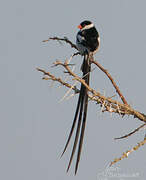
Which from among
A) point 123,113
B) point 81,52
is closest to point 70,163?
point 123,113

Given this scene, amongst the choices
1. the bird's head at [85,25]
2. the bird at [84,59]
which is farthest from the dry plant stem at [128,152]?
the bird's head at [85,25]

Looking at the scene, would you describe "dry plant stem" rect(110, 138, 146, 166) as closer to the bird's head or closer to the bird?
the bird

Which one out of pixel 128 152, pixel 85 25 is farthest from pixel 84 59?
pixel 128 152

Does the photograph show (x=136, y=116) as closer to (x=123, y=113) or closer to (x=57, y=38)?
(x=123, y=113)

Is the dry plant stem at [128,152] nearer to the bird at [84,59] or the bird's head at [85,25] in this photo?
the bird at [84,59]

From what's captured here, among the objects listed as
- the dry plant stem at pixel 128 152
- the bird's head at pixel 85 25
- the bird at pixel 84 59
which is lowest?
the dry plant stem at pixel 128 152

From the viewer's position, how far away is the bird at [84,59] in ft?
8.80

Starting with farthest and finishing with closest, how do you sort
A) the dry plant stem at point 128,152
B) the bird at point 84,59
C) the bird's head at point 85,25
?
the bird's head at point 85,25 < the bird at point 84,59 < the dry plant stem at point 128,152

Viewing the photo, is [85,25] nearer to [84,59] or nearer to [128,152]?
[84,59]

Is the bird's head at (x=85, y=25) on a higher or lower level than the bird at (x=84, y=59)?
higher

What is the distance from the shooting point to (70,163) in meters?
2.39

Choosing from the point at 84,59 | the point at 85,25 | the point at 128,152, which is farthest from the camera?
the point at 85,25

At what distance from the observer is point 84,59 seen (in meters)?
3.50

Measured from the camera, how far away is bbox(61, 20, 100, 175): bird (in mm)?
2682
